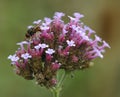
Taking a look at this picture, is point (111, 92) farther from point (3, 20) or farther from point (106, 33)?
point (3, 20)

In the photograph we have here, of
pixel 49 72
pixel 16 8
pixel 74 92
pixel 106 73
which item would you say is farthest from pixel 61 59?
pixel 16 8

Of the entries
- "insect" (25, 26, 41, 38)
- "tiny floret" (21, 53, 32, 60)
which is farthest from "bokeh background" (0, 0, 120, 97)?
"tiny floret" (21, 53, 32, 60)

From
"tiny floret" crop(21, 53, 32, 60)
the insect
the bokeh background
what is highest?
the bokeh background

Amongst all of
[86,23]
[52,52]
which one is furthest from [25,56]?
[86,23]

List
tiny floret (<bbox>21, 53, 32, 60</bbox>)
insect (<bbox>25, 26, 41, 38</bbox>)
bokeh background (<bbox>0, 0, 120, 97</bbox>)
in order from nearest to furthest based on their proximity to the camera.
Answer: tiny floret (<bbox>21, 53, 32, 60</bbox>), insect (<bbox>25, 26, 41, 38</bbox>), bokeh background (<bbox>0, 0, 120, 97</bbox>)

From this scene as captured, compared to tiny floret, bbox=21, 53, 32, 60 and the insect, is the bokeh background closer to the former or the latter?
the insect

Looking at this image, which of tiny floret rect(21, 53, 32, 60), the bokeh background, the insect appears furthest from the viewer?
the bokeh background

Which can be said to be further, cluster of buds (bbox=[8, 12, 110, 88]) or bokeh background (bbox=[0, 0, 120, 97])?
bokeh background (bbox=[0, 0, 120, 97])
